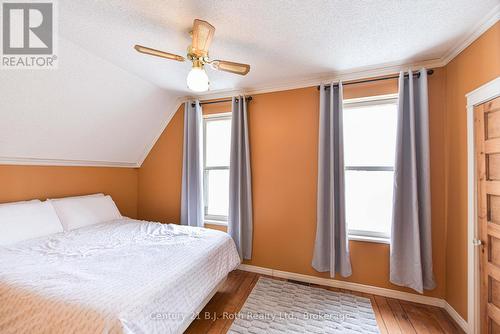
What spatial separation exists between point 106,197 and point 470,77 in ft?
14.1

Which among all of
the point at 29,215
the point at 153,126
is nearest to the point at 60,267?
the point at 29,215

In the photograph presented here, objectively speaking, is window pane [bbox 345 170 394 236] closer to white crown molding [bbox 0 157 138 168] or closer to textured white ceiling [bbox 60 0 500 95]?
textured white ceiling [bbox 60 0 500 95]

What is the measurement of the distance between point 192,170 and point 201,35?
1862 millimetres

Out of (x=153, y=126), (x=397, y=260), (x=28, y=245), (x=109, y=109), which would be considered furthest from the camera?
(x=153, y=126)

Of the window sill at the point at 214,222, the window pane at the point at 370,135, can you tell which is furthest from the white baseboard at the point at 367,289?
the window pane at the point at 370,135

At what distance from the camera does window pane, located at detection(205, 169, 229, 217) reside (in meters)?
3.05

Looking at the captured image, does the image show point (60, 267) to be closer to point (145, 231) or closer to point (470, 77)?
point (145, 231)

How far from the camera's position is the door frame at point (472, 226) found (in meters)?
1.63

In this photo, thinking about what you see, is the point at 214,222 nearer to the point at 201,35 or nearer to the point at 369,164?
the point at 369,164

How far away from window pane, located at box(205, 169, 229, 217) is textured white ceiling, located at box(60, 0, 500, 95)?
1.52 metres

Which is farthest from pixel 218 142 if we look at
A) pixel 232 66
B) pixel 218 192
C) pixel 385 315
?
pixel 385 315

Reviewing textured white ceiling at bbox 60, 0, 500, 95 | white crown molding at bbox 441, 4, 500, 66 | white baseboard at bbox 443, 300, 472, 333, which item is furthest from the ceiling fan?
white baseboard at bbox 443, 300, 472, 333

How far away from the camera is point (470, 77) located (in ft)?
5.65

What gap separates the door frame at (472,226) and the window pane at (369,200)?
2.11ft
